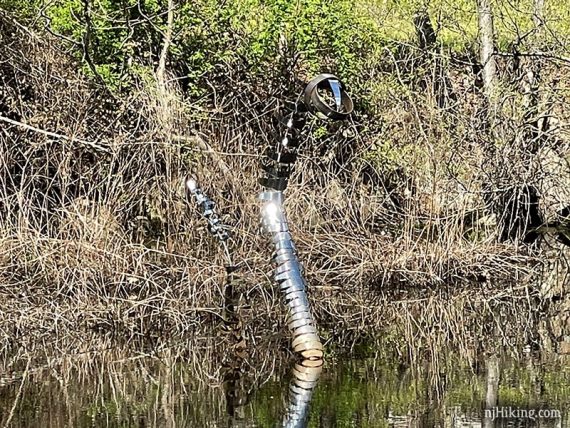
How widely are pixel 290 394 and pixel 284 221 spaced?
1622 millimetres

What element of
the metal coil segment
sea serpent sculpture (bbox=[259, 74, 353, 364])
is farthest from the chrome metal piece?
the metal coil segment

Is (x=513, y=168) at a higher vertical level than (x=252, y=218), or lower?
higher

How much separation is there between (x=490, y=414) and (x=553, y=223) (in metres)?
6.24

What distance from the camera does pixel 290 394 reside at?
5570mm

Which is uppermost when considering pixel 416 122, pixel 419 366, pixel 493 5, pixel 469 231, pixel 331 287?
pixel 493 5

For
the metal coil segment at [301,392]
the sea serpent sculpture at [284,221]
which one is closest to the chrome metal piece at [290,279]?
the sea serpent sculpture at [284,221]

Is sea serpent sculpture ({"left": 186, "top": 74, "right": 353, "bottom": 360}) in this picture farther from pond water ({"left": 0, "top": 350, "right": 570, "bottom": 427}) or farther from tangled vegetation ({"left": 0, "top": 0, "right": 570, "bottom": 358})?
tangled vegetation ({"left": 0, "top": 0, "right": 570, "bottom": 358})

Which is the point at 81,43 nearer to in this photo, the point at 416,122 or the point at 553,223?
the point at 416,122

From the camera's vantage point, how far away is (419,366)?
20.6ft

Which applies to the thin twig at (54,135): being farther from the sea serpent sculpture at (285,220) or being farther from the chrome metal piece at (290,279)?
the chrome metal piece at (290,279)

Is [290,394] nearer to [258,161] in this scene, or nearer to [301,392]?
[301,392]

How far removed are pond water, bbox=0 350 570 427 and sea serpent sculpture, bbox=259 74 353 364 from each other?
208 millimetres

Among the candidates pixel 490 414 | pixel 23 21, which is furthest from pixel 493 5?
pixel 490 414

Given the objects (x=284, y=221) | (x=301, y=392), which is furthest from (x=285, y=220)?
(x=301, y=392)
